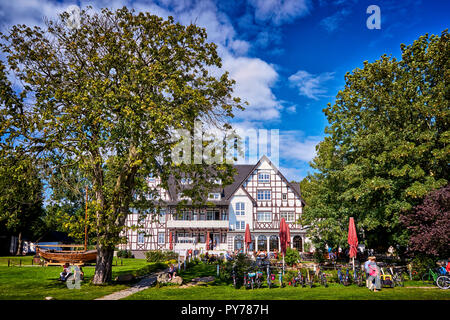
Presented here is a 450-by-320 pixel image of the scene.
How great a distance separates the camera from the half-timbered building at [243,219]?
41250 mm

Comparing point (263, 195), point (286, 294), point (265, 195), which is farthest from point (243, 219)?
point (286, 294)

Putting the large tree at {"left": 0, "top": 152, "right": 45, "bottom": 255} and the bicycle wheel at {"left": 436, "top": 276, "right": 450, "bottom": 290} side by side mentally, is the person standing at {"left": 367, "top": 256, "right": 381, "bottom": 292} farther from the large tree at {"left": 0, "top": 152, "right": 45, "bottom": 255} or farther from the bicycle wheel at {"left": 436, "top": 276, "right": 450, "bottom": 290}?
the large tree at {"left": 0, "top": 152, "right": 45, "bottom": 255}

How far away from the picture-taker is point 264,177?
42.8m

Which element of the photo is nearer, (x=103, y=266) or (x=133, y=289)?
(x=133, y=289)

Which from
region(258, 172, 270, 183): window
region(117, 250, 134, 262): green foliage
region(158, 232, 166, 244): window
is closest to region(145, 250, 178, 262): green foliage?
region(117, 250, 134, 262): green foliage

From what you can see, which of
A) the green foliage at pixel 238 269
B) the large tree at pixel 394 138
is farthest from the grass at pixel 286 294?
the large tree at pixel 394 138

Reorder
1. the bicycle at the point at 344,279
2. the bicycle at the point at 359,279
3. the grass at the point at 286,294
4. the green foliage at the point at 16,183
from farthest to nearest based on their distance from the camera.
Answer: the bicycle at the point at 344,279
the bicycle at the point at 359,279
the green foliage at the point at 16,183
the grass at the point at 286,294

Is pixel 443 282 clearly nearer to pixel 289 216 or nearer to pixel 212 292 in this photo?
pixel 212 292

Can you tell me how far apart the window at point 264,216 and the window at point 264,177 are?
3.96 metres

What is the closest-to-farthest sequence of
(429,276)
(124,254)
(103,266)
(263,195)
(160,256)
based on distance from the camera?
(103,266)
(429,276)
(160,256)
(124,254)
(263,195)

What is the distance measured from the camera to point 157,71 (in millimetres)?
15742

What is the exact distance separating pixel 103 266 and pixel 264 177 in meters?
28.7

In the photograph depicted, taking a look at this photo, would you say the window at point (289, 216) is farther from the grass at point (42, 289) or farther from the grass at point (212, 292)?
the grass at point (42, 289)

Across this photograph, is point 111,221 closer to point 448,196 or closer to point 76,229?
point 76,229
